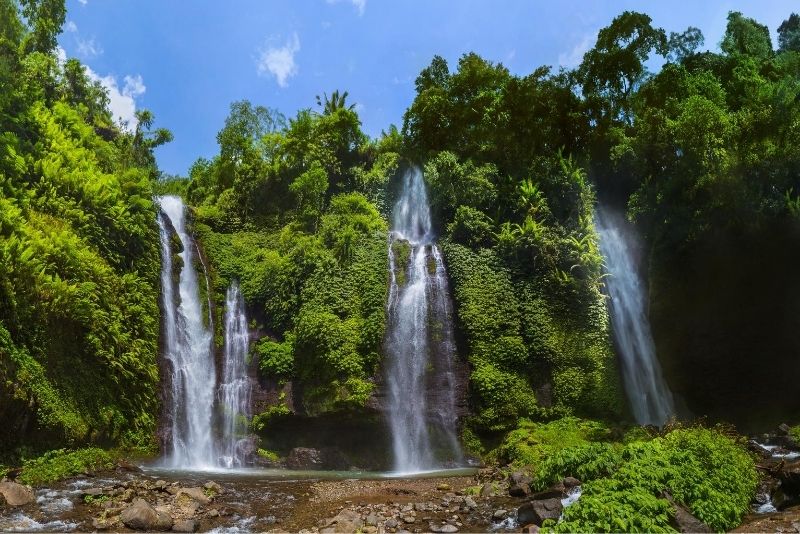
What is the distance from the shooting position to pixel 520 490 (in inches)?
391

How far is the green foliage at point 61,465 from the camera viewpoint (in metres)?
10.4

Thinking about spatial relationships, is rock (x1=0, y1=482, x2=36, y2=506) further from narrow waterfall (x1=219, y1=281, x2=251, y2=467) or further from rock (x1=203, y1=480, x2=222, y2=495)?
narrow waterfall (x1=219, y1=281, x2=251, y2=467)

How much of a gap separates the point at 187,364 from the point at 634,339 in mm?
15232

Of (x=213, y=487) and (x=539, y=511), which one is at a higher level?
(x=213, y=487)

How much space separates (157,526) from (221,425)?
8.99 metres

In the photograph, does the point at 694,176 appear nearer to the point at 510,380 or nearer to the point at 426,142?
the point at 510,380

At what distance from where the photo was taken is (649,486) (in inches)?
295

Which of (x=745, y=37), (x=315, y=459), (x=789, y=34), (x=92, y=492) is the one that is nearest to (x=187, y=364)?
(x=315, y=459)

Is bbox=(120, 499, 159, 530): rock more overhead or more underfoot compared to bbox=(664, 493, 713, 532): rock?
more overhead

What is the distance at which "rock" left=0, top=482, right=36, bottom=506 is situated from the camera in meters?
8.65

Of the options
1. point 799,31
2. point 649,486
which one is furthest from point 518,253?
point 799,31

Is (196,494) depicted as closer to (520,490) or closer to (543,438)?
(520,490)

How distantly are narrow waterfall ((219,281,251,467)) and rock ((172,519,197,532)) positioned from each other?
8.04 meters

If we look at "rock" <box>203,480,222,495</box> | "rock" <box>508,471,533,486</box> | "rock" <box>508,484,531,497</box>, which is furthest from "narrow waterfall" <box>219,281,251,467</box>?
"rock" <box>508,484,531,497</box>
